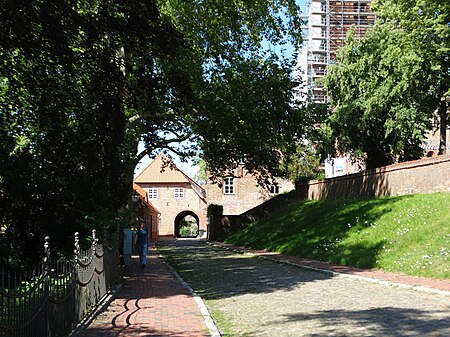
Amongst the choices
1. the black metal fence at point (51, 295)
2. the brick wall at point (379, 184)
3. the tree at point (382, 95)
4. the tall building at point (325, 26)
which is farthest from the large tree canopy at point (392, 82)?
the tall building at point (325, 26)

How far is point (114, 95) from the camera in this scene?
7391 mm

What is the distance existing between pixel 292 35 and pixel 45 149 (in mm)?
15889

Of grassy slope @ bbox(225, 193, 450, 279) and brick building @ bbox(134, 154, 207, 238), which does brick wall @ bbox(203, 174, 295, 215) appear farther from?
grassy slope @ bbox(225, 193, 450, 279)

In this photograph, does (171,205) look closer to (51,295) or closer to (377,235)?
(377,235)

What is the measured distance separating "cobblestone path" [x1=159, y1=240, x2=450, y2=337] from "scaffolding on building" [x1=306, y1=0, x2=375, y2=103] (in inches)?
3374

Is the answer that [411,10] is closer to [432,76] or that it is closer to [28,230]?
[432,76]

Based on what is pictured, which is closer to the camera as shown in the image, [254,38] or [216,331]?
[216,331]

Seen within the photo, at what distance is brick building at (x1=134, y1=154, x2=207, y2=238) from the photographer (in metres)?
68.7

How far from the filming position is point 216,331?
798cm

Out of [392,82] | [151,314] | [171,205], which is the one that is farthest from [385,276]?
[171,205]

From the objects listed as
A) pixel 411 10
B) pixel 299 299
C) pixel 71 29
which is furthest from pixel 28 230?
pixel 411 10

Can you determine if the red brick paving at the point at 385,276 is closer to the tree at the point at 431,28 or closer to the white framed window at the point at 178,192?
the tree at the point at 431,28

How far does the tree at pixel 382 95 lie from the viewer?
27.0 meters

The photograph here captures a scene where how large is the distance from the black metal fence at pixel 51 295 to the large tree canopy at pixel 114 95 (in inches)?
70.3
